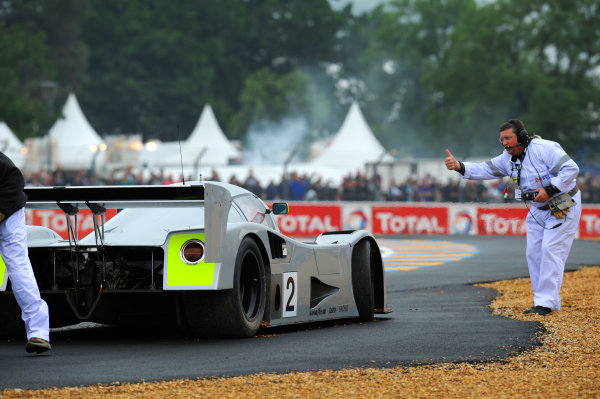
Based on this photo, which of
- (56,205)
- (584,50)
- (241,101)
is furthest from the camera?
(241,101)

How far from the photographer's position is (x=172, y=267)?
8.24 metres

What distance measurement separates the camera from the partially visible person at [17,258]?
7.89m

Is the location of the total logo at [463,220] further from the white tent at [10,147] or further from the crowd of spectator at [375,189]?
the white tent at [10,147]

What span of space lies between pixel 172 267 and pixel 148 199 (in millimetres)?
529

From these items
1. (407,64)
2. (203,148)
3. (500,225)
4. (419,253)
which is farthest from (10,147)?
(407,64)

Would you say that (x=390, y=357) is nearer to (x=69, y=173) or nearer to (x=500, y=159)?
(x=500, y=159)

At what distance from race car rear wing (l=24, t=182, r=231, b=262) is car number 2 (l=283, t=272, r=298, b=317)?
122 cm

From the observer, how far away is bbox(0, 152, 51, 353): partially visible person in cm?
789

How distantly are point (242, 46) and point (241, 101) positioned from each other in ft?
39.4

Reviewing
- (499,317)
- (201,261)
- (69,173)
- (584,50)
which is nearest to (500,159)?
(499,317)

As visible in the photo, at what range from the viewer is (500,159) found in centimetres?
1107

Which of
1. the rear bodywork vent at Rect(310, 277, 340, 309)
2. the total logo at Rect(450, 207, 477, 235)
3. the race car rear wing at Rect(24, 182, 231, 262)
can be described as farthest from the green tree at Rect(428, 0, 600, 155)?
the race car rear wing at Rect(24, 182, 231, 262)

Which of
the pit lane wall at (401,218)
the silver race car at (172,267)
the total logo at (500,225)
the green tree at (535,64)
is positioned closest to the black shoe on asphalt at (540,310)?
the silver race car at (172,267)

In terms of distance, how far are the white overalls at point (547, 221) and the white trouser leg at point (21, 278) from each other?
464 cm
